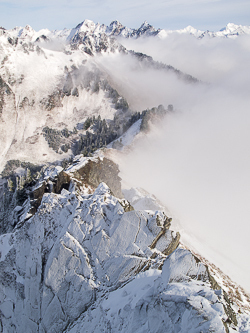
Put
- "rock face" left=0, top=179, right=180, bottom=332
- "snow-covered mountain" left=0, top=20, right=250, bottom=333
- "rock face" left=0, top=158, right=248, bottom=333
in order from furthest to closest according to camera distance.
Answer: "rock face" left=0, top=179, right=180, bottom=332 < "rock face" left=0, top=158, right=248, bottom=333 < "snow-covered mountain" left=0, top=20, right=250, bottom=333

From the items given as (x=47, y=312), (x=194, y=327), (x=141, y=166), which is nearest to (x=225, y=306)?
(x=194, y=327)

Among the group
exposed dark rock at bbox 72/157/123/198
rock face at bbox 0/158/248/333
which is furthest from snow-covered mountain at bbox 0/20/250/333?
exposed dark rock at bbox 72/157/123/198

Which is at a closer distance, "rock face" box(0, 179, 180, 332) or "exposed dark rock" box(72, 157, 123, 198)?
"rock face" box(0, 179, 180, 332)

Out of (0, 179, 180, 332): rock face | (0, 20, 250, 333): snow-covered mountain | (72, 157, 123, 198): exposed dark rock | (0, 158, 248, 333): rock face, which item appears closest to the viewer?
(0, 20, 250, 333): snow-covered mountain

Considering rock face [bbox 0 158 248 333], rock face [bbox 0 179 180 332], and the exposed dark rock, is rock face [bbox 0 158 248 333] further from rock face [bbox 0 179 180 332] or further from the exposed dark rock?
the exposed dark rock

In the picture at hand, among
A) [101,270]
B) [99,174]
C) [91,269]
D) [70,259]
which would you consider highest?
[101,270]

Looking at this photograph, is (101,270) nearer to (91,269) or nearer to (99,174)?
(91,269)

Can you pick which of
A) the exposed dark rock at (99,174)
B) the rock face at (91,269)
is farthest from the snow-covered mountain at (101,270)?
the exposed dark rock at (99,174)

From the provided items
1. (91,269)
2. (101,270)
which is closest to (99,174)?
(91,269)

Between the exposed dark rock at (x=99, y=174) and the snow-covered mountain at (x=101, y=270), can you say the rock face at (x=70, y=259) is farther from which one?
the exposed dark rock at (x=99, y=174)
